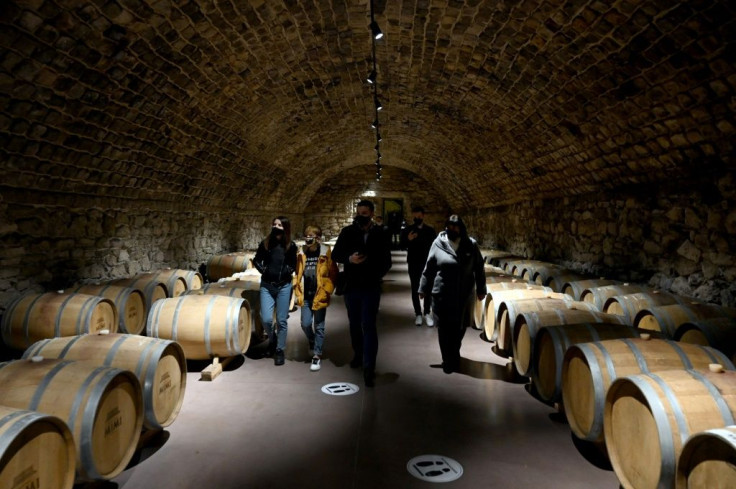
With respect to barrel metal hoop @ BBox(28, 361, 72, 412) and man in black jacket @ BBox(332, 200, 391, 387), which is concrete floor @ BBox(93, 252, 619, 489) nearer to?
man in black jacket @ BBox(332, 200, 391, 387)

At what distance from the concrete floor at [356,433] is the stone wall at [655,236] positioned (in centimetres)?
282

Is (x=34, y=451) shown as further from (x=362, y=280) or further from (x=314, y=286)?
(x=314, y=286)

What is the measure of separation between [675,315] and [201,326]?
4.35 meters

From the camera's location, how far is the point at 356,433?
121 inches

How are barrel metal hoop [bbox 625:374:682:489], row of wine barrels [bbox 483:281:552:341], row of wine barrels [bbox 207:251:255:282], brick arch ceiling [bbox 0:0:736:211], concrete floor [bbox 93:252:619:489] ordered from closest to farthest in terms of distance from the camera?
barrel metal hoop [bbox 625:374:682:489] < concrete floor [bbox 93:252:619:489] < brick arch ceiling [bbox 0:0:736:211] < row of wine barrels [bbox 483:281:552:341] < row of wine barrels [bbox 207:251:255:282]

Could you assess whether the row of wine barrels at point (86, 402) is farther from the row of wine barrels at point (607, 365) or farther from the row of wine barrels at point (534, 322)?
the row of wine barrels at point (534, 322)

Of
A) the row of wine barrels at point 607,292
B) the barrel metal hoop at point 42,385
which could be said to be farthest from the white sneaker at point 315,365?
the row of wine barrels at point 607,292

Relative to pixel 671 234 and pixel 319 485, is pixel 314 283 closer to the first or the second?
pixel 319 485

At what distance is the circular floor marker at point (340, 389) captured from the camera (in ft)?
12.4

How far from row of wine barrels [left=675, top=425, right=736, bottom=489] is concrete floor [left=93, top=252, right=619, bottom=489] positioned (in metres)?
0.79

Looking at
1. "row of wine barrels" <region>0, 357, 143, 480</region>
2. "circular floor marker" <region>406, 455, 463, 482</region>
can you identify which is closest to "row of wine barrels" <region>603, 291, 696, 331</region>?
"circular floor marker" <region>406, 455, 463, 482</region>

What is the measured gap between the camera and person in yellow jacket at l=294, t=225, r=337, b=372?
14.6ft

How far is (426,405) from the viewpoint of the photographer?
355cm

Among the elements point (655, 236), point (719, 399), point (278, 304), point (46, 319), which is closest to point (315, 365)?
point (278, 304)
